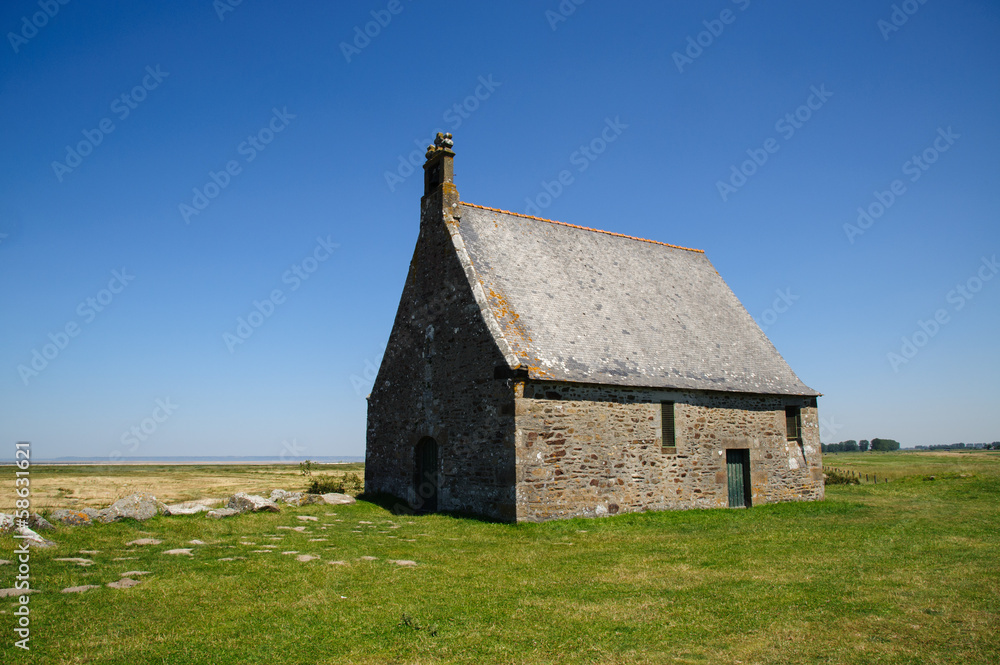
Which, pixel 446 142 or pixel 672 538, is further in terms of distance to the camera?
pixel 446 142

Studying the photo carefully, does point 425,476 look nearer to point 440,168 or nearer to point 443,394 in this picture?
point 443,394

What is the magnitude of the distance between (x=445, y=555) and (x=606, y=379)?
781cm

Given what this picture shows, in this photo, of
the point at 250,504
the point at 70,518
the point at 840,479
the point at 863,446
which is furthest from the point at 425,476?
the point at 863,446

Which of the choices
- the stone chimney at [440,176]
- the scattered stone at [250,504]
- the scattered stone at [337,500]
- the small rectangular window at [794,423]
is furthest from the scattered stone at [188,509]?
the small rectangular window at [794,423]

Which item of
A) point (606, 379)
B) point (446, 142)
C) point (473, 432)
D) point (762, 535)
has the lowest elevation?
point (762, 535)

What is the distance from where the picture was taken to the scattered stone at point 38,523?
1207cm

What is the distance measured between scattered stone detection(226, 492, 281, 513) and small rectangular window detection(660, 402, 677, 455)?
11.3 metres

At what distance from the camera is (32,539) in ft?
35.8

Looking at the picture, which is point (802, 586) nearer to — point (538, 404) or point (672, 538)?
point (672, 538)

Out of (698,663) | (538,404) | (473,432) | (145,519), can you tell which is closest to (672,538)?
(538,404)

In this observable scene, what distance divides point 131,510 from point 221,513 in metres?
Answer: 2.13

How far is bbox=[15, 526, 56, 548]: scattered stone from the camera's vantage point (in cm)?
1083

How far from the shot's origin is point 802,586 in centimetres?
884

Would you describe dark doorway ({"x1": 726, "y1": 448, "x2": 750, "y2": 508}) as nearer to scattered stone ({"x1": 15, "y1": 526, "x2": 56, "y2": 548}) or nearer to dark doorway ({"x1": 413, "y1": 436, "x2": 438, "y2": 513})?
dark doorway ({"x1": 413, "y1": 436, "x2": 438, "y2": 513})
